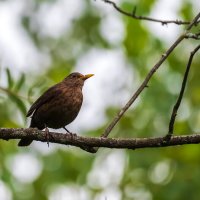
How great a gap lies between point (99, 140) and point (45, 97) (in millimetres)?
1715

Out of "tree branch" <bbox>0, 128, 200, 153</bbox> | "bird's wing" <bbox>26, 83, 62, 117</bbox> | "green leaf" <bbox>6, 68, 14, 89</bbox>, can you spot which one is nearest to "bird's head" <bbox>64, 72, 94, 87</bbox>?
"bird's wing" <bbox>26, 83, 62, 117</bbox>

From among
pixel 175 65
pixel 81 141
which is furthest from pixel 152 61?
pixel 81 141

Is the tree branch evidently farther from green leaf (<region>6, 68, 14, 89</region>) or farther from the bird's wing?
the bird's wing

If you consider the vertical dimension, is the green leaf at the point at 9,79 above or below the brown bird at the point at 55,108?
below

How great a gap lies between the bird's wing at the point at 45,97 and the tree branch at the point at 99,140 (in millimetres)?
1227

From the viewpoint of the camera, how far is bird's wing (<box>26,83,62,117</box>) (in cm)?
613

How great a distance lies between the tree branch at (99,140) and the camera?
4.49 m

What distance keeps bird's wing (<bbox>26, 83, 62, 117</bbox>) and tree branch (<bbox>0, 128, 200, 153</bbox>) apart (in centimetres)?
123

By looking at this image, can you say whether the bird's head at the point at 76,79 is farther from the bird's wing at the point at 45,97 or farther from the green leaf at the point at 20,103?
the green leaf at the point at 20,103

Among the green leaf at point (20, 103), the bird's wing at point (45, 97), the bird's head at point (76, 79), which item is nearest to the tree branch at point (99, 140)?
the green leaf at point (20, 103)

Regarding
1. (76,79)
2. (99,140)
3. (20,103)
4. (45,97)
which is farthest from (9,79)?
(76,79)

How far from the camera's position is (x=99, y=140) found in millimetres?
4688

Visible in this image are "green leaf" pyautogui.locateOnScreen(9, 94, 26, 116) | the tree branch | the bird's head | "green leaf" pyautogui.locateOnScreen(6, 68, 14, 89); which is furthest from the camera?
the bird's head

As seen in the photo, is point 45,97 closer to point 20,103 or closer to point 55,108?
point 55,108
